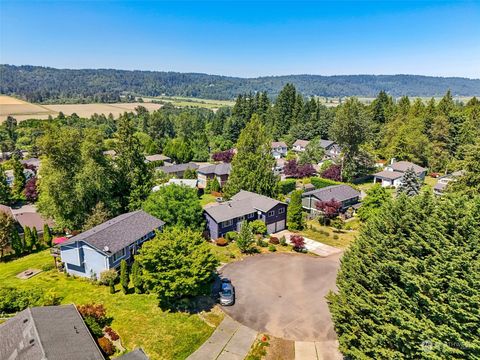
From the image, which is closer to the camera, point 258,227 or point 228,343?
point 228,343

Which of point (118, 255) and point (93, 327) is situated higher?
point (118, 255)

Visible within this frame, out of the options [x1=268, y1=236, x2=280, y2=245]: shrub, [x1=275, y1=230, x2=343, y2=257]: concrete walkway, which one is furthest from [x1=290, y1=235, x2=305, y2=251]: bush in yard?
[x1=268, y1=236, x2=280, y2=245]: shrub

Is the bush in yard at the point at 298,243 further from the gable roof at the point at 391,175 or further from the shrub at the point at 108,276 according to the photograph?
the gable roof at the point at 391,175

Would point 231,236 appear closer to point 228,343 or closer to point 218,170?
point 228,343

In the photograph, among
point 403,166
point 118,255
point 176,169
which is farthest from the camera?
point 176,169

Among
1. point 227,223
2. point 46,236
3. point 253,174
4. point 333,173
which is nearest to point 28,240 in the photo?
point 46,236

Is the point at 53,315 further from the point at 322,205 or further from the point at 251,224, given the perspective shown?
the point at 322,205
